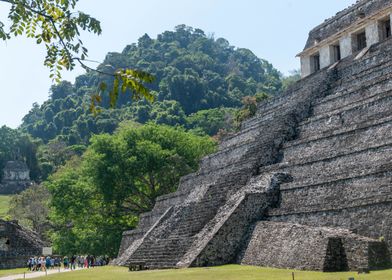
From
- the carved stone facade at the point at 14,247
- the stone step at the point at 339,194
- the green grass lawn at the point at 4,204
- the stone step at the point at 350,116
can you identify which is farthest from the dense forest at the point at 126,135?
the stone step at the point at 350,116

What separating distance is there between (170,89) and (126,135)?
2584 inches

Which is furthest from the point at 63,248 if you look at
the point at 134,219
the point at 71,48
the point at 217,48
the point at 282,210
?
the point at 217,48

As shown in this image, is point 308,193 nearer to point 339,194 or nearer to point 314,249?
point 339,194

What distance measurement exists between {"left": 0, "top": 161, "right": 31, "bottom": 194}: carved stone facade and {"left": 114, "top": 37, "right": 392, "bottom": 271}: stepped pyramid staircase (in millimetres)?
62133

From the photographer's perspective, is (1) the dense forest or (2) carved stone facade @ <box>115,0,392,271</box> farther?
(1) the dense forest

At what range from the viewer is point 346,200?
1400 centimetres

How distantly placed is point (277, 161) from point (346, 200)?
5695 mm

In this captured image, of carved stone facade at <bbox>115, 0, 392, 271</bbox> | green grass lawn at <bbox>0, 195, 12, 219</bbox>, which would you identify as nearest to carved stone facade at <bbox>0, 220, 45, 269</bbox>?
carved stone facade at <bbox>115, 0, 392, 271</bbox>

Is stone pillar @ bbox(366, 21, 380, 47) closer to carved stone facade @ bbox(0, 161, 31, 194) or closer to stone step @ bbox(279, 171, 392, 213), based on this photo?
stone step @ bbox(279, 171, 392, 213)

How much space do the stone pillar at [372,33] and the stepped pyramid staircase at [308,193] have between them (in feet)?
3.70

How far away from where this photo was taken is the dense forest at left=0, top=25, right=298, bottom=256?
31141 mm

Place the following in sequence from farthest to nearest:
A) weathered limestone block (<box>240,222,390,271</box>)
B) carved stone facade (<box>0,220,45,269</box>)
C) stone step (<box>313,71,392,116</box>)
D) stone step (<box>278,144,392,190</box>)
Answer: carved stone facade (<box>0,220,45,269</box>), stone step (<box>313,71,392,116</box>), stone step (<box>278,144,392,190</box>), weathered limestone block (<box>240,222,390,271</box>)

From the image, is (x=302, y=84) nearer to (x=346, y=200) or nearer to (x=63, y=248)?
(x=346, y=200)

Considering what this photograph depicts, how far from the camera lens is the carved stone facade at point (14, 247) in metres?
34.2
